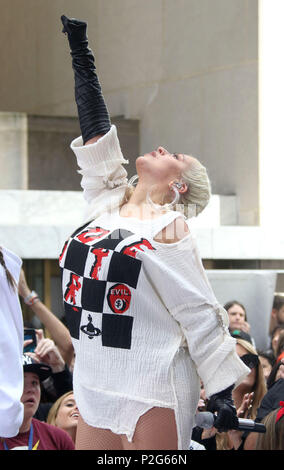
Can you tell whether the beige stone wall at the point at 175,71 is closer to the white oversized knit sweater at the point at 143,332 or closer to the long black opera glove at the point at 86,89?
the long black opera glove at the point at 86,89

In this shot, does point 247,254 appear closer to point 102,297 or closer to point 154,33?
point 154,33

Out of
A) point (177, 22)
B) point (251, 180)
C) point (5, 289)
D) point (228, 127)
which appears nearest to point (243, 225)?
point (251, 180)

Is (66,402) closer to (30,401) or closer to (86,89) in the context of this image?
(30,401)

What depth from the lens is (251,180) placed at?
10477mm

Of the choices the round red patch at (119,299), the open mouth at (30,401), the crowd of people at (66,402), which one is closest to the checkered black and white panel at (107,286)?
the round red patch at (119,299)

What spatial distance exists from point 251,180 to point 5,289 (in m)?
7.72

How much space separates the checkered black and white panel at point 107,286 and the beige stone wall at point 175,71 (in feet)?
25.9

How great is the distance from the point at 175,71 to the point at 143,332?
9.15 metres

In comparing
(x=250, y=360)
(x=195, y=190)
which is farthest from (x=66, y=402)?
(x=195, y=190)

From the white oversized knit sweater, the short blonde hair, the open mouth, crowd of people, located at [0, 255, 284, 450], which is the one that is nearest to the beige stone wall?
crowd of people, located at [0, 255, 284, 450]

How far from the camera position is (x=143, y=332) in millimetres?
2520

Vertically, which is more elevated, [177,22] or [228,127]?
[177,22]

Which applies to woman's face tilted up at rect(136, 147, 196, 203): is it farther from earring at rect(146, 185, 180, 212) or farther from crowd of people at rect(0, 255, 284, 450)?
crowd of people at rect(0, 255, 284, 450)

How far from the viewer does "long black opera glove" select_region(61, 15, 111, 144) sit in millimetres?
2861
